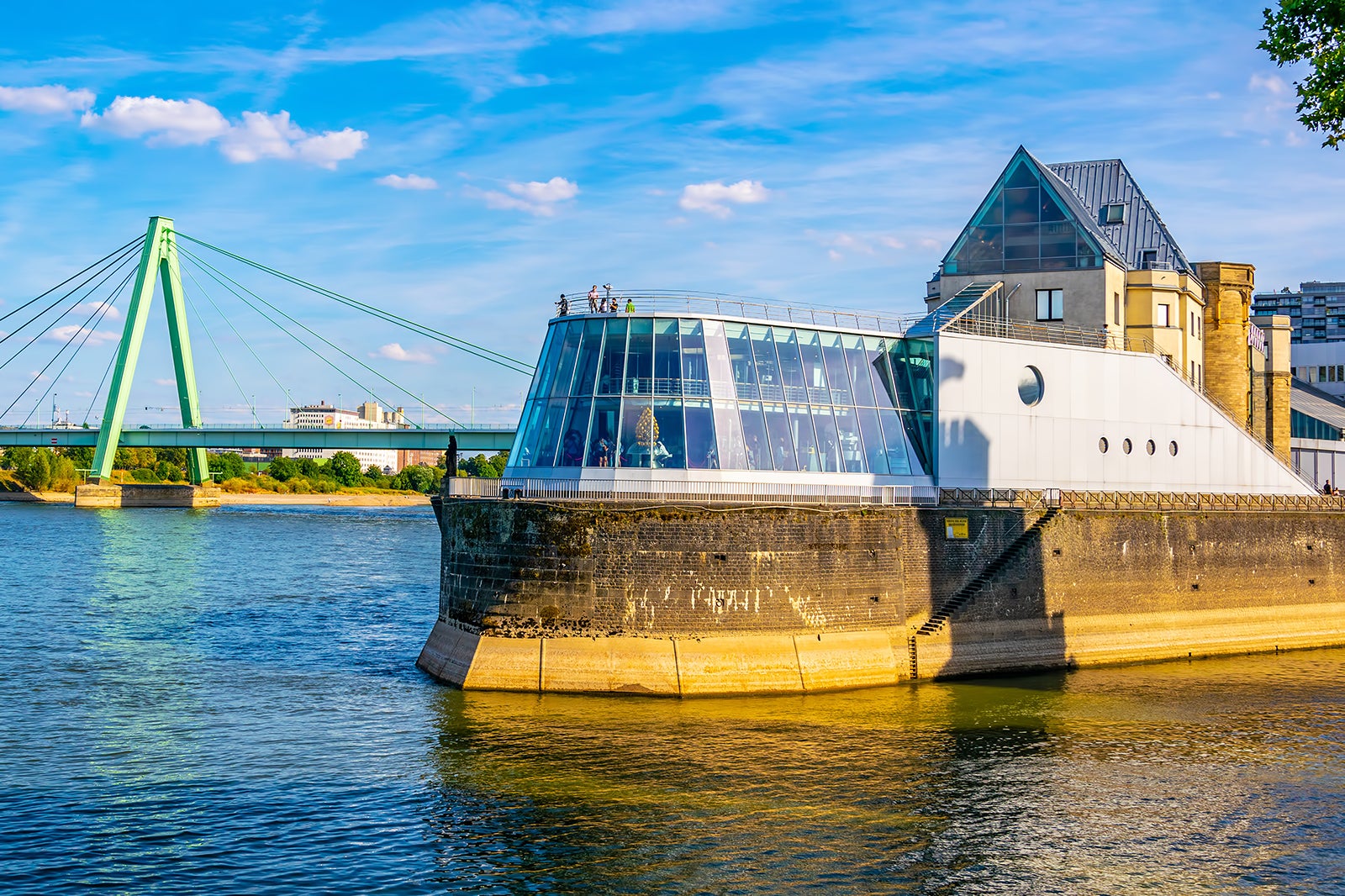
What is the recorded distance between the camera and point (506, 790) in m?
21.8

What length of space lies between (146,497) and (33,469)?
21510mm

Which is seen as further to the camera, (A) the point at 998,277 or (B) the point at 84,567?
(B) the point at 84,567

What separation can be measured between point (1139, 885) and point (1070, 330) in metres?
28.1

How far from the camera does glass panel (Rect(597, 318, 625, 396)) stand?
32866mm

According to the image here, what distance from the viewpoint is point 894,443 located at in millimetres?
36938

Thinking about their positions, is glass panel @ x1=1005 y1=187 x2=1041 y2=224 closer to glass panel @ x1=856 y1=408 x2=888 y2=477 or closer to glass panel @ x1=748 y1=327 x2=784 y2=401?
glass panel @ x1=856 y1=408 x2=888 y2=477

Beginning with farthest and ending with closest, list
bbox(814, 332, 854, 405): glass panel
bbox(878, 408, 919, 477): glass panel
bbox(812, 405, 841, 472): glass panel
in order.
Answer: bbox(878, 408, 919, 477): glass panel
bbox(814, 332, 854, 405): glass panel
bbox(812, 405, 841, 472): glass panel

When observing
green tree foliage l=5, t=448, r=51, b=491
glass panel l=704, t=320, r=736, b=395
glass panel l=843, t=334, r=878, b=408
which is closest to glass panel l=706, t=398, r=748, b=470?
glass panel l=704, t=320, r=736, b=395

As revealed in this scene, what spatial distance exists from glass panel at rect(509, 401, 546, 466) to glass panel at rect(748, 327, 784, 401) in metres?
5.99

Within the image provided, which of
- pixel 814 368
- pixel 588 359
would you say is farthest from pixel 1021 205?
pixel 588 359

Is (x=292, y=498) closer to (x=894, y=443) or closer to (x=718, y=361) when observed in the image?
(x=894, y=443)

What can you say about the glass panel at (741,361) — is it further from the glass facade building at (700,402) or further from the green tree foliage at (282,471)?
the green tree foliage at (282,471)

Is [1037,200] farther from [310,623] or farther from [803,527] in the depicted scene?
[310,623]

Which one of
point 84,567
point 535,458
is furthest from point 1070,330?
point 84,567
